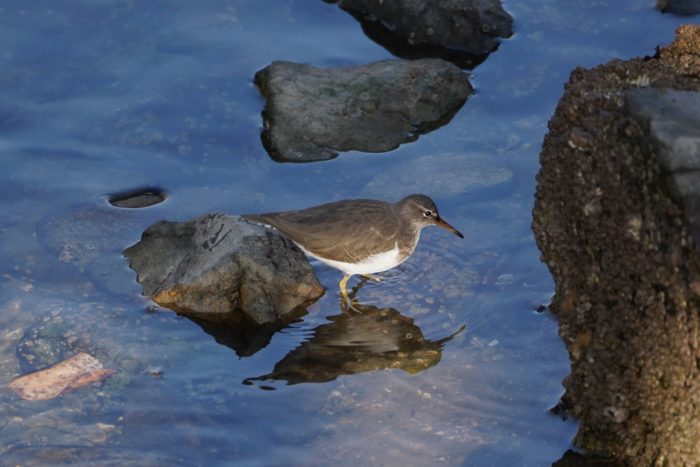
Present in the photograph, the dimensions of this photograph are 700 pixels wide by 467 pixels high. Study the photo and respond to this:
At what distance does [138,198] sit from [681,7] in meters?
6.20

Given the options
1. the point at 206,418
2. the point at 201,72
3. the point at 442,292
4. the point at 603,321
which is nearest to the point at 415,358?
the point at 442,292

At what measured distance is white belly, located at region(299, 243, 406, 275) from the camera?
8.80 metres

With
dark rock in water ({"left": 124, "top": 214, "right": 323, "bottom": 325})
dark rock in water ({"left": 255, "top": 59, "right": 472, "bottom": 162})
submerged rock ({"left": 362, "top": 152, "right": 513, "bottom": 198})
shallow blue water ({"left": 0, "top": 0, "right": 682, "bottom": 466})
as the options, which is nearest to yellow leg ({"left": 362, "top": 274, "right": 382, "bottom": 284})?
shallow blue water ({"left": 0, "top": 0, "right": 682, "bottom": 466})

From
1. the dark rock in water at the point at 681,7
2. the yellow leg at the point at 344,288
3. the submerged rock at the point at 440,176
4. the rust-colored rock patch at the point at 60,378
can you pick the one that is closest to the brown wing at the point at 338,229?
the yellow leg at the point at 344,288

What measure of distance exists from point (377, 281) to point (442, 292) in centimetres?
64

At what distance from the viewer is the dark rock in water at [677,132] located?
5566mm

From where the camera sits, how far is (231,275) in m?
8.45

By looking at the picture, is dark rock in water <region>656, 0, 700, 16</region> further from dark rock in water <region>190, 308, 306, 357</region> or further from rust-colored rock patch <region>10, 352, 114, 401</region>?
rust-colored rock patch <region>10, 352, 114, 401</region>

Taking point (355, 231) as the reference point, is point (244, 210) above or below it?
below

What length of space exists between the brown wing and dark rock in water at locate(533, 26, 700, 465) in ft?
7.61

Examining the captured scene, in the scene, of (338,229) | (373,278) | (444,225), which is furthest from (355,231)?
(444,225)

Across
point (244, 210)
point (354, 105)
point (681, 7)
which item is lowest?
point (244, 210)

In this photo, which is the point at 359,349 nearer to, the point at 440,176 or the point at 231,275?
the point at 231,275

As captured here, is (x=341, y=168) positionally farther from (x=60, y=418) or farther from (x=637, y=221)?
(x=637, y=221)
